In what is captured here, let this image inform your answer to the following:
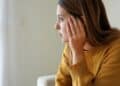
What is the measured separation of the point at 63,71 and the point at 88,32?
0.38 metres

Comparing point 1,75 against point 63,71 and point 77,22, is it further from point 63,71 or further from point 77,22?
point 77,22

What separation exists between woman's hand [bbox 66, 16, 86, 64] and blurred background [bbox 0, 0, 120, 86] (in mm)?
1595

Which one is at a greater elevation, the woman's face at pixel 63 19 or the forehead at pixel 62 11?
the forehead at pixel 62 11

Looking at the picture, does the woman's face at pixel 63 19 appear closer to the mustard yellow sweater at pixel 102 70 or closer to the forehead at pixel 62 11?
the forehead at pixel 62 11

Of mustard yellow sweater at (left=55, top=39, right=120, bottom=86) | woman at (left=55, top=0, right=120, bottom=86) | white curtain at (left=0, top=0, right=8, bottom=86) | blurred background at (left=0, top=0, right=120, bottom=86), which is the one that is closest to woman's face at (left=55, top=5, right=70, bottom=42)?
woman at (left=55, top=0, right=120, bottom=86)

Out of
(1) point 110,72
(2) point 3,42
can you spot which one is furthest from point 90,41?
(2) point 3,42

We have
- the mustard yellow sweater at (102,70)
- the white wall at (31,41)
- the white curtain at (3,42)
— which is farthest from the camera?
the white wall at (31,41)

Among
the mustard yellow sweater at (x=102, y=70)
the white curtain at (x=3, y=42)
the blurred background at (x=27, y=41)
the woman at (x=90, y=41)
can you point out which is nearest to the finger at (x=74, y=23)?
the woman at (x=90, y=41)

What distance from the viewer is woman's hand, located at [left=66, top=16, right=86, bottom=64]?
1276mm

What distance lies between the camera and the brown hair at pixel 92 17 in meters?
1.27

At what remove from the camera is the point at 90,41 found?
51.8 inches

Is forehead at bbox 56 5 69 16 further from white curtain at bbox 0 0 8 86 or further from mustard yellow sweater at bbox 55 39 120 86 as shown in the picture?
white curtain at bbox 0 0 8 86

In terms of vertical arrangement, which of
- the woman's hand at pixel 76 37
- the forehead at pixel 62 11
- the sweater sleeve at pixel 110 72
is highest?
the forehead at pixel 62 11

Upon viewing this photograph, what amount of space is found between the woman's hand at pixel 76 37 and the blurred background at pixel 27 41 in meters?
1.59
